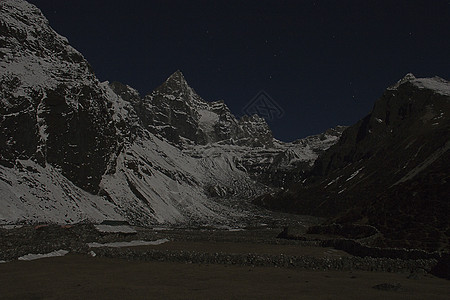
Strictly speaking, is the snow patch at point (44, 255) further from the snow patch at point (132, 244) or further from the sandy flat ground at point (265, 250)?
the sandy flat ground at point (265, 250)

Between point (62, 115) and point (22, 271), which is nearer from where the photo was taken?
point (22, 271)

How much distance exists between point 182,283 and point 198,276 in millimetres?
2771

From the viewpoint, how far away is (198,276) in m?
22.2

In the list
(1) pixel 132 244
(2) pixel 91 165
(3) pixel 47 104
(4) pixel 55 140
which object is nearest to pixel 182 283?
(1) pixel 132 244

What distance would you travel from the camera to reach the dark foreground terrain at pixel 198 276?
16.4 m

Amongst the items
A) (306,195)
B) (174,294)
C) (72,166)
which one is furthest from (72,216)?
(306,195)

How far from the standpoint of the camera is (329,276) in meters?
23.1

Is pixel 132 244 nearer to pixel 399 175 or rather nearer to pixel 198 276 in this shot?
pixel 198 276

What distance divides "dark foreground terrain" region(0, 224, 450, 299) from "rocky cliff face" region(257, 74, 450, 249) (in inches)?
529

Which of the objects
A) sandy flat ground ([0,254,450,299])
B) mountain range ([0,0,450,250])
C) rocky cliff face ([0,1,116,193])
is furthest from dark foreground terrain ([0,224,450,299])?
rocky cliff face ([0,1,116,193])

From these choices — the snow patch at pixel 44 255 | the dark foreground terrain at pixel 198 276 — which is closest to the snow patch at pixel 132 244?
the dark foreground terrain at pixel 198 276

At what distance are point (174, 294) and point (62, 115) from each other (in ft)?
254

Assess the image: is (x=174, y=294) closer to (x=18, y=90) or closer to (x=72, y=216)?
(x=72, y=216)

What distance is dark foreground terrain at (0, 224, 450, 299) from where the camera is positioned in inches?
645
